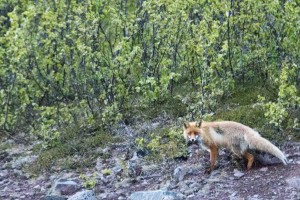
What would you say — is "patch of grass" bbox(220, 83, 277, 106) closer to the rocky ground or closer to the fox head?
the rocky ground

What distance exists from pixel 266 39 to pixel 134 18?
108 inches

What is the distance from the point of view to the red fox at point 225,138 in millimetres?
9711

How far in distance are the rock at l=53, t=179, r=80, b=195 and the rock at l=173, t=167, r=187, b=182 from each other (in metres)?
1.64

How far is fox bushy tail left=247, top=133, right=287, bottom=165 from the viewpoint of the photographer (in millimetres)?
9547

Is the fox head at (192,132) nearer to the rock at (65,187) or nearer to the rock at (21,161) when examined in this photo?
the rock at (65,187)

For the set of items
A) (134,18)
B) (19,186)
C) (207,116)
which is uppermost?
(134,18)

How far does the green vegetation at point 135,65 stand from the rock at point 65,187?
121 cm

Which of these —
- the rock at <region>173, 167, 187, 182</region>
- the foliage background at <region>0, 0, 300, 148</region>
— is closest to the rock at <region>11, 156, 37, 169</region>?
the foliage background at <region>0, 0, 300, 148</region>

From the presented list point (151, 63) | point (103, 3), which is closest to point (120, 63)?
point (151, 63)

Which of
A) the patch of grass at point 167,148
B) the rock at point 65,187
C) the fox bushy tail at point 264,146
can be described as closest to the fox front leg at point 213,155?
the fox bushy tail at point 264,146

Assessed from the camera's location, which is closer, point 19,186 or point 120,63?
point 19,186

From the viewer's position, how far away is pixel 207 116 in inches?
434

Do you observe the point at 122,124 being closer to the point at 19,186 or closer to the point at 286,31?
the point at 19,186

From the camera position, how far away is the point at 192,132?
9.90 meters
